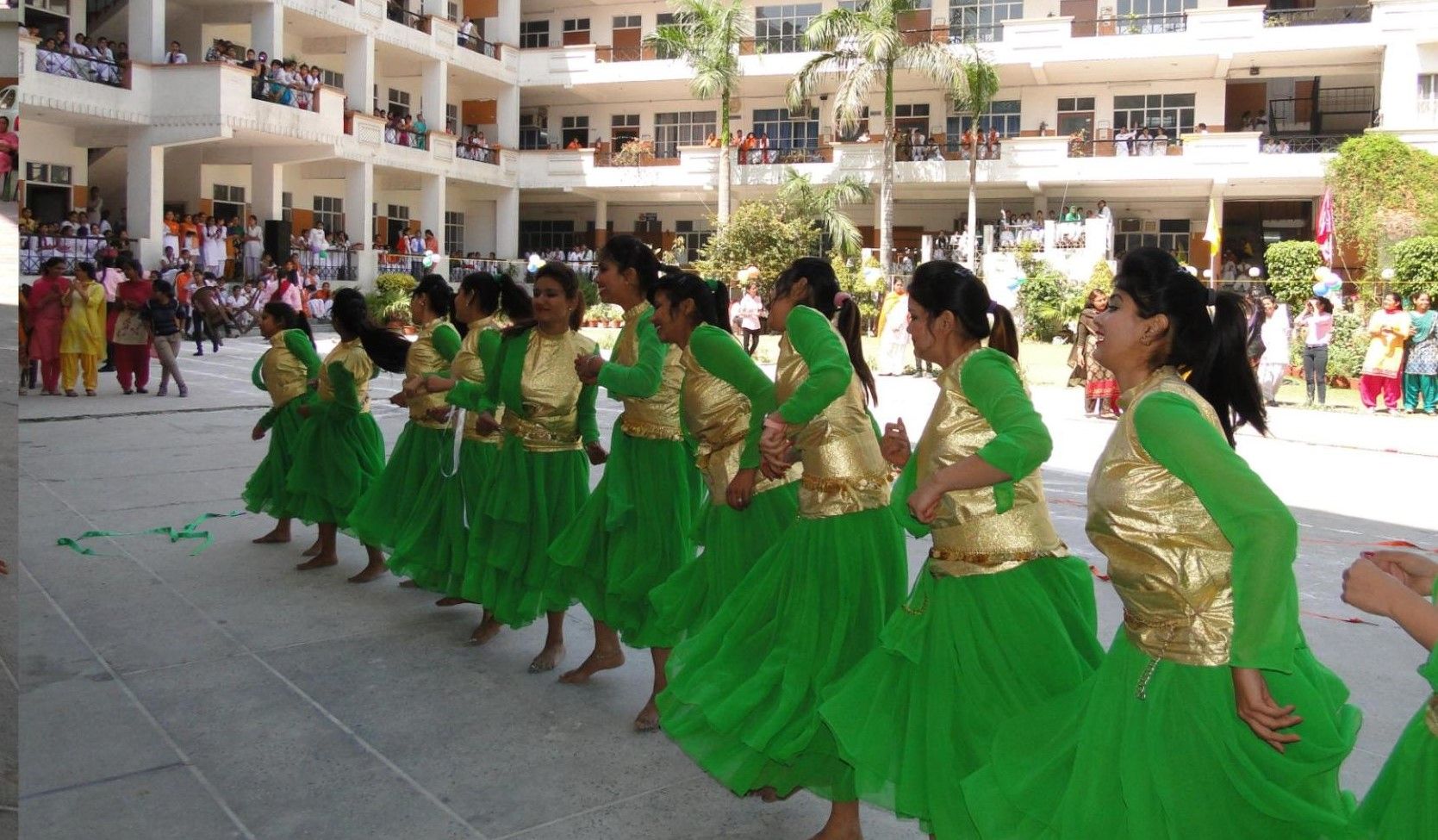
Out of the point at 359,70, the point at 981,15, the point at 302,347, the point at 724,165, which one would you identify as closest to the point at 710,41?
the point at 724,165

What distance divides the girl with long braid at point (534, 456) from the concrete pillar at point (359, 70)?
2510 cm

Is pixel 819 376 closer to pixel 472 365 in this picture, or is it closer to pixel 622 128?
pixel 472 365

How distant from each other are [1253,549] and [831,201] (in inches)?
1101

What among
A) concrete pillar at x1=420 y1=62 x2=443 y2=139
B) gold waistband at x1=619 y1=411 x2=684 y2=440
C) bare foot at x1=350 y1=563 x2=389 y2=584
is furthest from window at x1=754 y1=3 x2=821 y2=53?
gold waistband at x1=619 y1=411 x2=684 y2=440

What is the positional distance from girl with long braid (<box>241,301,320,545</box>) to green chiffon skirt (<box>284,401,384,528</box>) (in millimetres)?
203

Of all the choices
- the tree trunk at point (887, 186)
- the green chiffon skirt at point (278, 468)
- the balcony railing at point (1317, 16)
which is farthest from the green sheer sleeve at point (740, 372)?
the balcony railing at point (1317, 16)

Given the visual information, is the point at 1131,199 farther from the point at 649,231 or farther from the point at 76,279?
the point at 76,279

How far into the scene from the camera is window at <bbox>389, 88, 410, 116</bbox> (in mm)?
33438

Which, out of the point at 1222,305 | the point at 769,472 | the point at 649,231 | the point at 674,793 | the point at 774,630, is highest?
the point at 649,231

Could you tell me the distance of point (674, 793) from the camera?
3576 mm

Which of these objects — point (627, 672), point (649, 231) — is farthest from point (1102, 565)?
point (649, 231)

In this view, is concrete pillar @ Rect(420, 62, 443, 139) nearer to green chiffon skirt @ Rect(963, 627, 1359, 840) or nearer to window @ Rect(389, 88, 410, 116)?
window @ Rect(389, 88, 410, 116)

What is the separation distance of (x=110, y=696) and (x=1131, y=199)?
30199 millimetres

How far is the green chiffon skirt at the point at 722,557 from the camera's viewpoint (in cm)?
381
